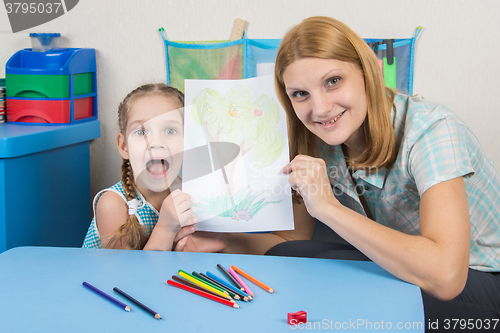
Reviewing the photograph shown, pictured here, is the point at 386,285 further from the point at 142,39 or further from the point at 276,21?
the point at 142,39

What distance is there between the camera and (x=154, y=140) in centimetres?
105

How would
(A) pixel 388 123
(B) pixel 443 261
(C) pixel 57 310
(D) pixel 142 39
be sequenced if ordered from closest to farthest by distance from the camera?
(C) pixel 57 310 → (B) pixel 443 261 → (A) pixel 388 123 → (D) pixel 142 39

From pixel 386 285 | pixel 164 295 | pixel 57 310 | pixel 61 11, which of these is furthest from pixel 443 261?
pixel 61 11

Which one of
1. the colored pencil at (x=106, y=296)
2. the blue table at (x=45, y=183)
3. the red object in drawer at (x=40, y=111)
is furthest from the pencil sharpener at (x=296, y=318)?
the red object in drawer at (x=40, y=111)

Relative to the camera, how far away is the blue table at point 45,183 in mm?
1159

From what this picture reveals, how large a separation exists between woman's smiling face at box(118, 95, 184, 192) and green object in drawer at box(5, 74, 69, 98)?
1.22ft

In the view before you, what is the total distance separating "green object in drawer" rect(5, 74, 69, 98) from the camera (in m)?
1.33

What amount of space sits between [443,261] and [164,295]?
46 cm

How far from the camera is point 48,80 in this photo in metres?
1.33

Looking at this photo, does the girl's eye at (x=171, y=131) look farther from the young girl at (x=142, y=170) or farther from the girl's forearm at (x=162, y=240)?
the girl's forearm at (x=162, y=240)

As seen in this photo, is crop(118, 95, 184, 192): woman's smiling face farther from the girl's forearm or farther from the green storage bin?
the green storage bin

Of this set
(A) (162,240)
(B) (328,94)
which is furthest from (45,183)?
(B) (328,94)

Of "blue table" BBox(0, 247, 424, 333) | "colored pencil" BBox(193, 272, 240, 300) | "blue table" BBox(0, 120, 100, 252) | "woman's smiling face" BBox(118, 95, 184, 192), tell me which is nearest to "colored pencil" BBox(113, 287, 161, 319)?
"blue table" BBox(0, 247, 424, 333)

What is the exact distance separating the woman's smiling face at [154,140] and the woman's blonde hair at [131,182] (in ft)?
0.05
